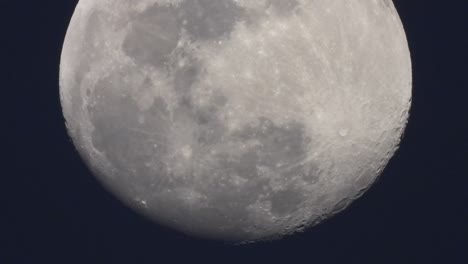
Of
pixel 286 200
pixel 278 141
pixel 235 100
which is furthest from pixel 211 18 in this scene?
pixel 286 200

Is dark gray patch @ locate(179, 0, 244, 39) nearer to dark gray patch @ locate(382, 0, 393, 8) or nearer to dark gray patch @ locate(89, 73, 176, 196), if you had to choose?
dark gray patch @ locate(89, 73, 176, 196)

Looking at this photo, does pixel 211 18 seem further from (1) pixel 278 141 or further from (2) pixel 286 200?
(2) pixel 286 200

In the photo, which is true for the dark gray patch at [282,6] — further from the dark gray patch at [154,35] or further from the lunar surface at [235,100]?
the dark gray patch at [154,35]

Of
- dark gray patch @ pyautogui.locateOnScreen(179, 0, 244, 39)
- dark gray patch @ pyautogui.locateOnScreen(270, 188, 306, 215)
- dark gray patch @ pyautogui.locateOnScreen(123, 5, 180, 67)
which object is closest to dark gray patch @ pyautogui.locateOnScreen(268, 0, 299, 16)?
dark gray patch @ pyautogui.locateOnScreen(179, 0, 244, 39)

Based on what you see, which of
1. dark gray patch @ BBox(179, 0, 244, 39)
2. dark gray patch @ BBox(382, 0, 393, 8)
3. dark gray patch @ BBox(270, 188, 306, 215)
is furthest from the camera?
dark gray patch @ BBox(382, 0, 393, 8)

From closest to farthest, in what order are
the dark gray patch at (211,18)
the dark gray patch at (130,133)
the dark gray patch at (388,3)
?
the dark gray patch at (211,18) → the dark gray patch at (130,133) → the dark gray patch at (388,3)

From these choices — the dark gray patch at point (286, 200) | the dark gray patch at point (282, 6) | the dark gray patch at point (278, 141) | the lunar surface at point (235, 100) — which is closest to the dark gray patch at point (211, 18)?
the lunar surface at point (235, 100)
